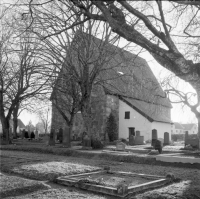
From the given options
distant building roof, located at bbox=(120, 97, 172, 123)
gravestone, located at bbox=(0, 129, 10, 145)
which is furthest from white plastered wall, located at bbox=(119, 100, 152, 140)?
gravestone, located at bbox=(0, 129, 10, 145)

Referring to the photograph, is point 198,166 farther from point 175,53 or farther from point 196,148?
point 196,148

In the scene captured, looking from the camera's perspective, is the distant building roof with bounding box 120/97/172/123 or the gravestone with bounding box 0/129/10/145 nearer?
the gravestone with bounding box 0/129/10/145

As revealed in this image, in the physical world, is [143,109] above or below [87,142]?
above

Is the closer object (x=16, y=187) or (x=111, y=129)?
(x=16, y=187)

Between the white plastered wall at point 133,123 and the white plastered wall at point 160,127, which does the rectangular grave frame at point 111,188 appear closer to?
the white plastered wall at point 133,123

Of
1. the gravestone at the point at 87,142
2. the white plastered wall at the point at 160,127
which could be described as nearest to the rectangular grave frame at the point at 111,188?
Answer: the gravestone at the point at 87,142

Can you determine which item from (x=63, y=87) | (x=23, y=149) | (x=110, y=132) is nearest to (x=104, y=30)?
(x=63, y=87)

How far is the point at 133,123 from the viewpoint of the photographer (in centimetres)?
3080

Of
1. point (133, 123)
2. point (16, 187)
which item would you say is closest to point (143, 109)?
point (133, 123)

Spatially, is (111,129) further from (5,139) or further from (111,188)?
(111,188)

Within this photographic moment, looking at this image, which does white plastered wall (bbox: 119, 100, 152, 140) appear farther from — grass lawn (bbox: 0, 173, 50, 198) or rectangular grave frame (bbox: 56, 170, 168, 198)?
grass lawn (bbox: 0, 173, 50, 198)

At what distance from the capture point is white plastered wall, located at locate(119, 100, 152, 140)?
97.9 ft

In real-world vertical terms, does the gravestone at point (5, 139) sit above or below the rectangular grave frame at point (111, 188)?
above

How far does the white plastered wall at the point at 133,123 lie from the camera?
2984 cm
